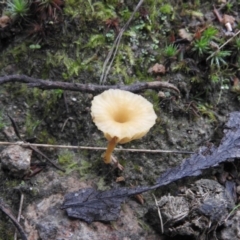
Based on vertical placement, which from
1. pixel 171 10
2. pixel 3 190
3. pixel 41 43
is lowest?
pixel 3 190

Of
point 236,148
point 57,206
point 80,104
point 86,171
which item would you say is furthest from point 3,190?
point 236,148

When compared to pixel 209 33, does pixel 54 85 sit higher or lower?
lower

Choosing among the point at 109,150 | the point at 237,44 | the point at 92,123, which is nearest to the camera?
the point at 109,150

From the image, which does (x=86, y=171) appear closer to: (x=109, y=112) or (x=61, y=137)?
(x=61, y=137)

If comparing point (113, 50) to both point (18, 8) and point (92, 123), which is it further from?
point (18, 8)

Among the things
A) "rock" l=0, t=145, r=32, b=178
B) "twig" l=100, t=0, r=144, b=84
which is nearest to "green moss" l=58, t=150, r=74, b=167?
"rock" l=0, t=145, r=32, b=178

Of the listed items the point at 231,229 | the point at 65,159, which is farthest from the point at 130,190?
the point at 231,229
